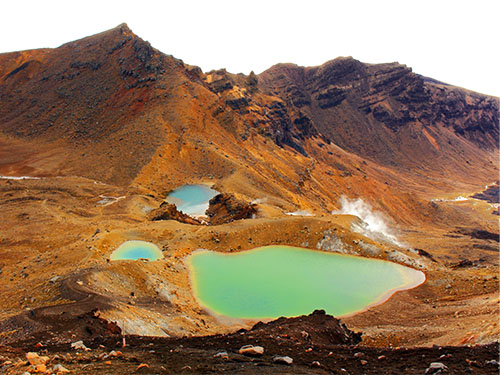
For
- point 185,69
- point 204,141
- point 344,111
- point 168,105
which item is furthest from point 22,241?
point 344,111

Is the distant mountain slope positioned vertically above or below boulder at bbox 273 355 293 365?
above

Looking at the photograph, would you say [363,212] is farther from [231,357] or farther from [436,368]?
[231,357]

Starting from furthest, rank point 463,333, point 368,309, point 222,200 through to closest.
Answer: point 222,200 < point 368,309 < point 463,333

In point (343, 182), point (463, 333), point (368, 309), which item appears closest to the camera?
point (463, 333)

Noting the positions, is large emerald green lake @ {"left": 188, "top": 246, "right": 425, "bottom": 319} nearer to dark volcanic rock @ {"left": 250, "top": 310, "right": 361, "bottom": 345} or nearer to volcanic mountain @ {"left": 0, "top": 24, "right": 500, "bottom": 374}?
volcanic mountain @ {"left": 0, "top": 24, "right": 500, "bottom": 374}

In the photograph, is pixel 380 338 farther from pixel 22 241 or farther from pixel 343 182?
pixel 343 182

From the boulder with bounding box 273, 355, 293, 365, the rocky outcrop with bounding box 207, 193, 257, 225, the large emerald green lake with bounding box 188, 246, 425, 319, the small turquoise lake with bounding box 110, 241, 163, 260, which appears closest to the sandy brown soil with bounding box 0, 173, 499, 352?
the small turquoise lake with bounding box 110, 241, 163, 260

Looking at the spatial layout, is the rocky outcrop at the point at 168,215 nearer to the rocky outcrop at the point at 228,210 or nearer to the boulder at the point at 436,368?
the rocky outcrop at the point at 228,210

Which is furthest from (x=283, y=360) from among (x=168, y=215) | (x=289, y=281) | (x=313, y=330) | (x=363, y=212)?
(x=363, y=212)
